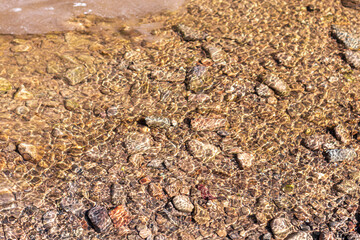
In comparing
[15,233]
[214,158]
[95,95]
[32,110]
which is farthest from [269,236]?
[32,110]

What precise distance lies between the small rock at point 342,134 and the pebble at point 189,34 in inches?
96.9

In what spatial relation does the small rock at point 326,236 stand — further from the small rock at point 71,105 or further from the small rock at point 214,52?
the small rock at point 71,105

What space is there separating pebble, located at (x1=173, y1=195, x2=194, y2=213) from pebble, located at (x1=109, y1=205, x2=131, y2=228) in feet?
1.70

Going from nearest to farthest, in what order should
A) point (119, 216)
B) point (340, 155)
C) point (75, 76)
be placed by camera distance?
point (119, 216) → point (340, 155) → point (75, 76)

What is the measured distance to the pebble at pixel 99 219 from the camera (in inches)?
138

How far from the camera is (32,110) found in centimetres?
445

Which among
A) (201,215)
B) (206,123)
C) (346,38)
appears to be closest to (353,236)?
(201,215)

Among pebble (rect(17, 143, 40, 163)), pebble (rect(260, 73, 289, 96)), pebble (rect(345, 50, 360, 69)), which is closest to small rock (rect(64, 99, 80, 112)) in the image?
pebble (rect(17, 143, 40, 163))

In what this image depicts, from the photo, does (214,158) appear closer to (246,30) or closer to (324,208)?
(324,208)

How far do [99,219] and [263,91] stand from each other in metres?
2.84

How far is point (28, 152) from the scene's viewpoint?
13.1 feet

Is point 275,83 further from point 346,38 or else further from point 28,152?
point 28,152

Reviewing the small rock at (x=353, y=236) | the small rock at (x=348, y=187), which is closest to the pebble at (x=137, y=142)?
the small rock at (x=348, y=187)

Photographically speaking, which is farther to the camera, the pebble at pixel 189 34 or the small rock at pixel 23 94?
the pebble at pixel 189 34
